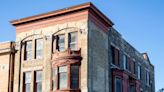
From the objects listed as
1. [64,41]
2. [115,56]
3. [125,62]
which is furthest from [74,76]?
[125,62]

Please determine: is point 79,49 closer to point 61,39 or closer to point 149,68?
point 61,39

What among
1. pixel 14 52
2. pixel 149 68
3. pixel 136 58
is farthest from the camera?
pixel 149 68

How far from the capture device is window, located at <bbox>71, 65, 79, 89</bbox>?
113 feet

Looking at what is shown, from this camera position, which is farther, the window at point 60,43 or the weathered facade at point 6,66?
the weathered facade at point 6,66

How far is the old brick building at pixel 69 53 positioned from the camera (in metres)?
34.7

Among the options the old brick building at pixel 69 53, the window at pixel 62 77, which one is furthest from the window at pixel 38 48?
the window at pixel 62 77

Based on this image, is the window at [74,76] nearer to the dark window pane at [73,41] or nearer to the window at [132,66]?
the dark window pane at [73,41]

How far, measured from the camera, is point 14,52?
39469 mm

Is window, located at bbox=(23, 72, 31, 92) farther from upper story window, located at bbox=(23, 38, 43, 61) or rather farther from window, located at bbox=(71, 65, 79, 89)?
window, located at bbox=(71, 65, 79, 89)

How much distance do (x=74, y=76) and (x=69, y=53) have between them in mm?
2207

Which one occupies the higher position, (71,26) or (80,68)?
(71,26)

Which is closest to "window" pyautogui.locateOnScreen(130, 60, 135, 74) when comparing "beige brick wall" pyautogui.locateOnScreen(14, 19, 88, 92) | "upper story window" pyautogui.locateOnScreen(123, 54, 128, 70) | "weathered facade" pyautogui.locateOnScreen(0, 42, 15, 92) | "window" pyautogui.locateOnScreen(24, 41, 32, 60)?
"upper story window" pyautogui.locateOnScreen(123, 54, 128, 70)

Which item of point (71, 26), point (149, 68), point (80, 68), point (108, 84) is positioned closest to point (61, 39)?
point (71, 26)

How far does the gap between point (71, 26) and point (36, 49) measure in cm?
484
